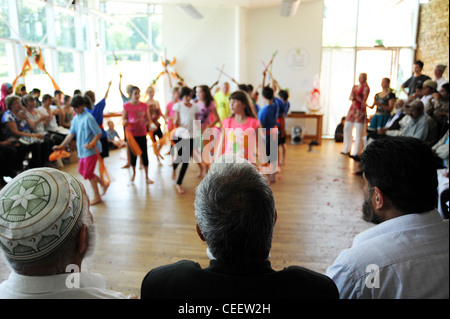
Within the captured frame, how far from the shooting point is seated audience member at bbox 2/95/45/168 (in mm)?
4578

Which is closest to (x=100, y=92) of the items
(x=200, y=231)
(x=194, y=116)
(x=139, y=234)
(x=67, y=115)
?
(x=67, y=115)

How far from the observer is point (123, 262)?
268 cm

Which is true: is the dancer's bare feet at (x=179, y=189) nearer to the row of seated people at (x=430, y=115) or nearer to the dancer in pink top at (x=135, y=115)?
the dancer in pink top at (x=135, y=115)

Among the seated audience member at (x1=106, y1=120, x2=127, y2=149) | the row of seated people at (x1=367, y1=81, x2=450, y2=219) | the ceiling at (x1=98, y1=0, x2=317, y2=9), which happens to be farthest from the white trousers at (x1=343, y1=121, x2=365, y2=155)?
the seated audience member at (x1=106, y1=120, x2=127, y2=149)

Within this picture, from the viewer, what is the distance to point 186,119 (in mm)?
4430

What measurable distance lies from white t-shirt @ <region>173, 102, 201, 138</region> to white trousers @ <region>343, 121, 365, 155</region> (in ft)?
8.15

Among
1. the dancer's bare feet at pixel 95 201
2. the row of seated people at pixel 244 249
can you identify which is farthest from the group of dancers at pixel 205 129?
the row of seated people at pixel 244 249

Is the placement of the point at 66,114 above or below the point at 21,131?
above

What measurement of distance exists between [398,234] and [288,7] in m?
7.03

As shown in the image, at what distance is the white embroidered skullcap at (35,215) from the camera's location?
0.79 metres

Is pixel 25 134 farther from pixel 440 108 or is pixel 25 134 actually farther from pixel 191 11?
pixel 440 108

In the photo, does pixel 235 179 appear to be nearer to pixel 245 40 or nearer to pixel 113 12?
pixel 245 40

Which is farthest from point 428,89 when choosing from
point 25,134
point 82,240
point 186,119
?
point 25,134

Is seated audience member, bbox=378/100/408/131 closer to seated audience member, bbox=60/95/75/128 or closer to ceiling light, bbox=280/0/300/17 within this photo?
ceiling light, bbox=280/0/300/17
